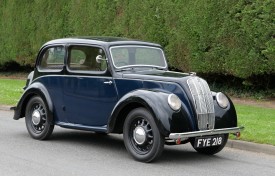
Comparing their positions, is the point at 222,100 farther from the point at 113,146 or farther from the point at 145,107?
the point at 113,146

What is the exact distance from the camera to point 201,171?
7613mm

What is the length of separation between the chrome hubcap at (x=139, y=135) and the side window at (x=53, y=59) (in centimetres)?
230

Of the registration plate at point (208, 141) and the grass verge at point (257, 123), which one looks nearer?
the registration plate at point (208, 141)

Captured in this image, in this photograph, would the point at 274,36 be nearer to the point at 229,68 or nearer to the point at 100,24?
the point at 229,68

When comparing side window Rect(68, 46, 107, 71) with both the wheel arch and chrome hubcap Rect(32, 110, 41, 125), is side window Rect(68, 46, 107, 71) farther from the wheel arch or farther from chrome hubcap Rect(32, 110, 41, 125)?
chrome hubcap Rect(32, 110, 41, 125)

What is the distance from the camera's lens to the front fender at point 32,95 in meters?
9.69

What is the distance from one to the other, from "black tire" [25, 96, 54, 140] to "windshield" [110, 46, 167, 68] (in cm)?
166

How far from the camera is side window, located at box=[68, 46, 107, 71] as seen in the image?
9.14 meters

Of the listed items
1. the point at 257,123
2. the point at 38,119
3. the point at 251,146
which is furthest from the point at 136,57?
the point at 257,123

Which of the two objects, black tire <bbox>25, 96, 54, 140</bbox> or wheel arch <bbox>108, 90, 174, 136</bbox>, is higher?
wheel arch <bbox>108, 90, 174, 136</bbox>

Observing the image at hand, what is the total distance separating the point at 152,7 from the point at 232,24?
3615 mm

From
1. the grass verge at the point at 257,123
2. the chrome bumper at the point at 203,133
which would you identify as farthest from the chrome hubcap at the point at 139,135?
the grass verge at the point at 257,123

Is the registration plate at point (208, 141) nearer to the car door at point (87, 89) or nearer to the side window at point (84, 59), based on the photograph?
the car door at point (87, 89)

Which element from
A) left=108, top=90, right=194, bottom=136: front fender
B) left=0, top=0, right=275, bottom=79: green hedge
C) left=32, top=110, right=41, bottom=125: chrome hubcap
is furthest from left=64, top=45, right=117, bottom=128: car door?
left=0, top=0, right=275, bottom=79: green hedge
